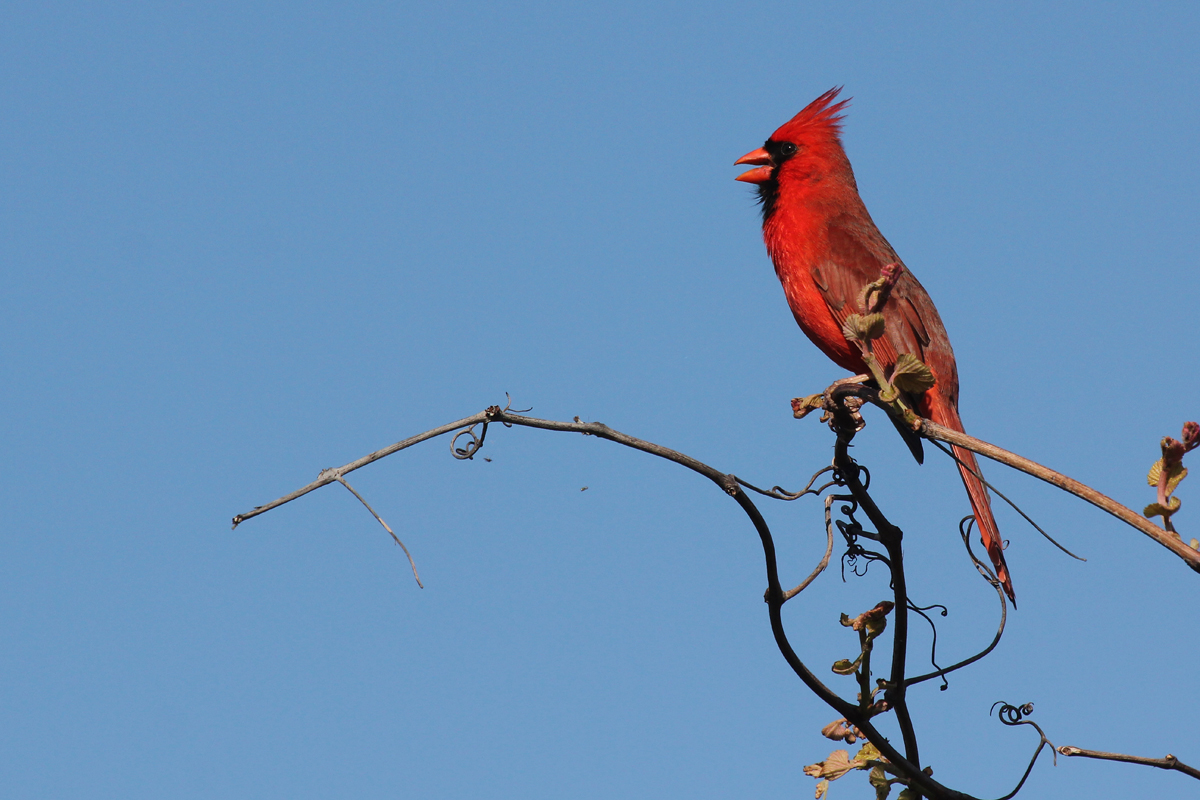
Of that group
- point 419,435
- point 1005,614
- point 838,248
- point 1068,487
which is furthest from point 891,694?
point 838,248

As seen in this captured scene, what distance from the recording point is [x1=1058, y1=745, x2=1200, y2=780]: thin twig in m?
1.48

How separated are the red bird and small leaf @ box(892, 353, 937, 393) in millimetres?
1890

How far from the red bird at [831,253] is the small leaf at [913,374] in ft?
6.20

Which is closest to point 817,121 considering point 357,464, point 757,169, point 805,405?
point 757,169

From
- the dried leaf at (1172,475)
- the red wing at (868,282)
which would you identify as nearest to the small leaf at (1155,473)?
the dried leaf at (1172,475)

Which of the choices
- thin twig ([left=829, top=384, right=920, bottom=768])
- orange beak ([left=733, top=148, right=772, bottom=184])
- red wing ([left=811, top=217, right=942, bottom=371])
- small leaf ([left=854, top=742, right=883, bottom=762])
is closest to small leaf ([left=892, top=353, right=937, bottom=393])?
thin twig ([left=829, top=384, right=920, bottom=768])

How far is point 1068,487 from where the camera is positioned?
1.41 metres

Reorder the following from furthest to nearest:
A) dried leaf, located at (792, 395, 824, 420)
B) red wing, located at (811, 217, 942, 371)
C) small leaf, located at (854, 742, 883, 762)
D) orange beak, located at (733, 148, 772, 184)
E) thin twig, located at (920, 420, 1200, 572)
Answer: orange beak, located at (733, 148, 772, 184)
red wing, located at (811, 217, 942, 371)
dried leaf, located at (792, 395, 824, 420)
small leaf, located at (854, 742, 883, 762)
thin twig, located at (920, 420, 1200, 572)

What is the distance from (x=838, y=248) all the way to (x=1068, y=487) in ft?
10.2

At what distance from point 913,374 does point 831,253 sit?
265cm

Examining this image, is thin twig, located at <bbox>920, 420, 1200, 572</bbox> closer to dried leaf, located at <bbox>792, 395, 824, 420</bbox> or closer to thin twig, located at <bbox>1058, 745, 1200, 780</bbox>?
thin twig, located at <bbox>1058, 745, 1200, 780</bbox>

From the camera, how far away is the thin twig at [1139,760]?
148 centimetres

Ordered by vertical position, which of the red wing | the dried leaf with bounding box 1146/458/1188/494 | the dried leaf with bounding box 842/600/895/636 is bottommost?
the dried leaf with bounding box 1146/458/1188/494

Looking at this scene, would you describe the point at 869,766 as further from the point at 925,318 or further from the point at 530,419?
the point at 925,318
